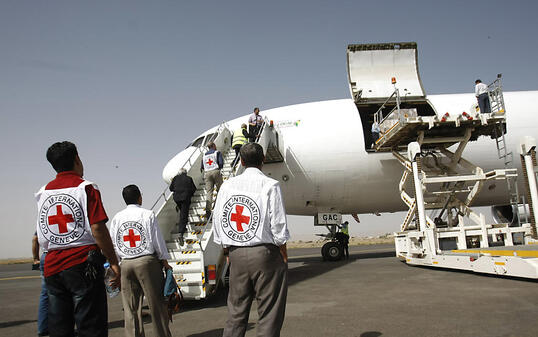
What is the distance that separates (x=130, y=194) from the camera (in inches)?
166

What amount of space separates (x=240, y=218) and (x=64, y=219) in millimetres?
1380

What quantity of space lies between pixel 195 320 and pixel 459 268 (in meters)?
6.34

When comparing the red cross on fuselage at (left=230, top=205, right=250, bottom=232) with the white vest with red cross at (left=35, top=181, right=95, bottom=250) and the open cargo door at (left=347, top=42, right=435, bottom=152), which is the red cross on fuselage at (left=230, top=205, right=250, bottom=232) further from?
the open cargo door at (left=347, top=42, right=435, bottom=152)

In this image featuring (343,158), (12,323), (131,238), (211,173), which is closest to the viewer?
(131,238)

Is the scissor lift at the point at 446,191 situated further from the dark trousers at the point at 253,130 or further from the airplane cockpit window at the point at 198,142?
the airplane cockpit window at the point at 198,142

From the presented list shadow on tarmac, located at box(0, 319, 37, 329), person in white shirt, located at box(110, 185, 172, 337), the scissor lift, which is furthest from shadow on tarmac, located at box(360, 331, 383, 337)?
shadow on tarmac, located at box(0, 319, 37, 329)

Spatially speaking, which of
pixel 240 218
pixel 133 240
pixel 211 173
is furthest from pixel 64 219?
pixel 211 173

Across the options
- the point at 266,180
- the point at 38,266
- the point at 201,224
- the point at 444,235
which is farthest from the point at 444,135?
the point at 38,266

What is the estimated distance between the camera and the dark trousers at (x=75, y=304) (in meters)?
2.68

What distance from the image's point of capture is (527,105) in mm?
12398

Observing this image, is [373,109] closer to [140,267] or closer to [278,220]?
[140,267]

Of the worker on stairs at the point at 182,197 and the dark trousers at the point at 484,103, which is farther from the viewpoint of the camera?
the dark trousers at the point at 484,103

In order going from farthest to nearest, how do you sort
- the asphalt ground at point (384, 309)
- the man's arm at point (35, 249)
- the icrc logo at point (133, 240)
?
the man's arm at point (35, 249) → the asphalt ground at point (384, 309) → the icrc logo at point (133, 240)

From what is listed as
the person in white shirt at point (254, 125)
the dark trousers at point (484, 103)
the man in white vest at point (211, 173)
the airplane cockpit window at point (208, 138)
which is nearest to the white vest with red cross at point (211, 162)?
the man in white vest at point (211, 173)
